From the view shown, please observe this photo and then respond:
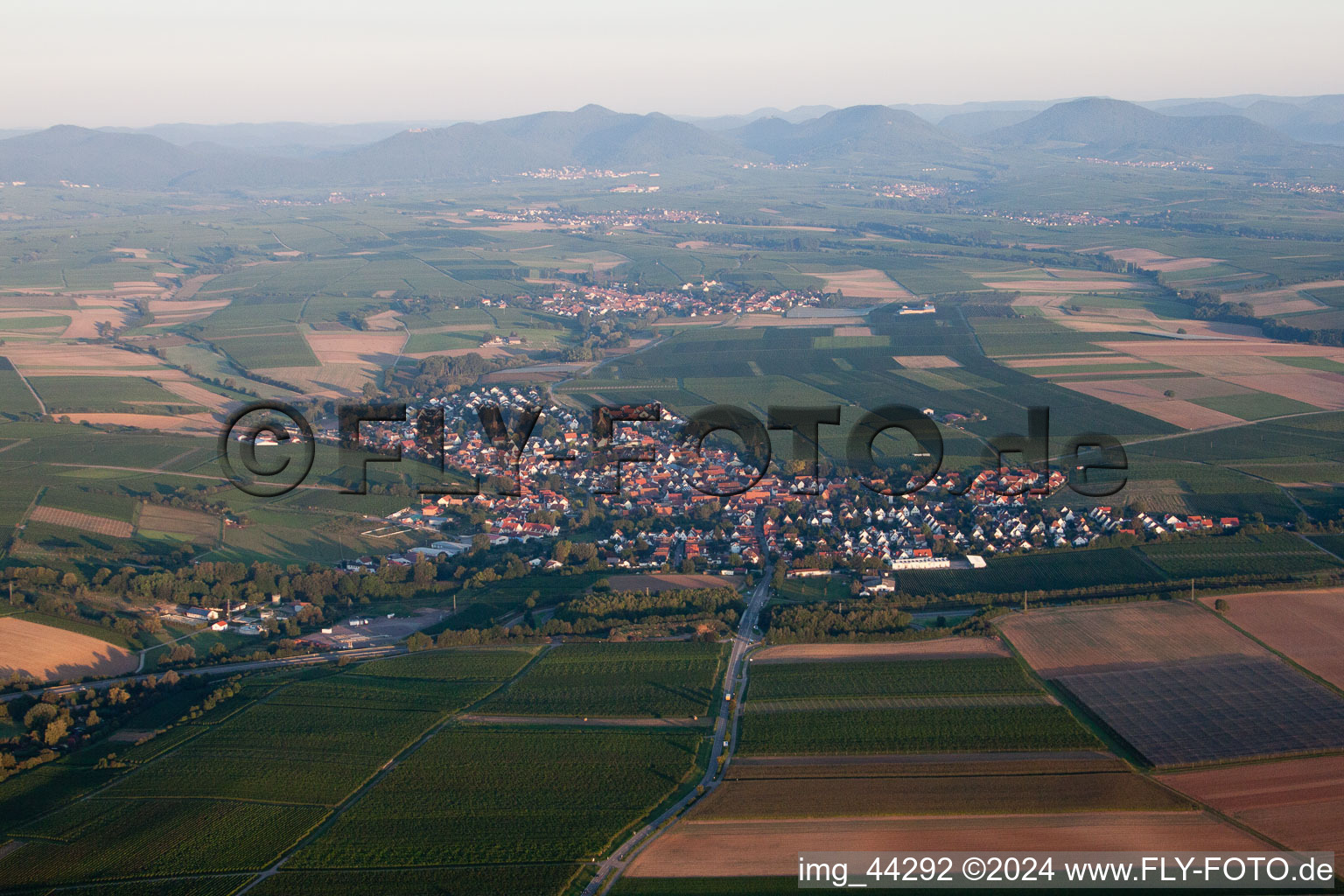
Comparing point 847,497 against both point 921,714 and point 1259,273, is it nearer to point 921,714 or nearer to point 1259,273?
point 921,714

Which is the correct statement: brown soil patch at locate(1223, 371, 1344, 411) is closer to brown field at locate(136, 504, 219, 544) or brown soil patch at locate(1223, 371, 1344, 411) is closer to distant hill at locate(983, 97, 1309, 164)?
brown field at locate(136, 504, 219, 544)

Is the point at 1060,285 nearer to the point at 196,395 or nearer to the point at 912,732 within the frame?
the point at 196,395

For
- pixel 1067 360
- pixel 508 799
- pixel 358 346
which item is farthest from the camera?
pixel 358 346

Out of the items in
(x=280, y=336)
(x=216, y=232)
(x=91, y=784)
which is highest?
(x=216, y=232)

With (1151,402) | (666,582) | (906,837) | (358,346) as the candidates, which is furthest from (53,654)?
(1151,402)

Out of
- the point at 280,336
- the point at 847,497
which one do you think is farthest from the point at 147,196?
the point at 847,497

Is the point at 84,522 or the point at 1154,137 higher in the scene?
the point at 1154,137

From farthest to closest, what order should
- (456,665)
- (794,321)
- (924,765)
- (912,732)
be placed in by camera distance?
(794,321) < (456,665) < (912,732) < (924,765)
